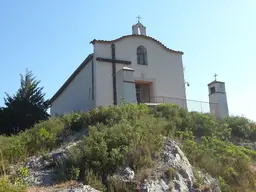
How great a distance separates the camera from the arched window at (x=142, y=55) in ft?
64.1

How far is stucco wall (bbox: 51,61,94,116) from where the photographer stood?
18562mm

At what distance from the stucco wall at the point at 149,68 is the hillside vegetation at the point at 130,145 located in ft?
15.0

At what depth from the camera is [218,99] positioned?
1900 cm

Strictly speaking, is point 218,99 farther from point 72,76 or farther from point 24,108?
point 24,108

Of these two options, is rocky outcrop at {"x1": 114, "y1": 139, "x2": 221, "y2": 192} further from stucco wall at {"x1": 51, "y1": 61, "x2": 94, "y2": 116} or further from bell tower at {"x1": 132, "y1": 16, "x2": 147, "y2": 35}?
bell tower at {"x1": 132, "y1": 16, "x2": 147, "y2": 35}

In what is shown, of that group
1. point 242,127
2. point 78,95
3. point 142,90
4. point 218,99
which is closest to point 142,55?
point 142,90

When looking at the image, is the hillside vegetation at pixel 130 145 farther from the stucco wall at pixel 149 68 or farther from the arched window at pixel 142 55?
the arched window at pixel 142 55

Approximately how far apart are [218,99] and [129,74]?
19.6ft

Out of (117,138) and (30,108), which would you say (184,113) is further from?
(30,108)

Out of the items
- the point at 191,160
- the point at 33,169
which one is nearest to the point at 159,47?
the point at 191,160

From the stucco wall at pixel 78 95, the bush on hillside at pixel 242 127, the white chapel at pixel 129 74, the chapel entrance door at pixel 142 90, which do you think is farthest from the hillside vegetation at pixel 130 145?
the stucco wall at pixel 78 95

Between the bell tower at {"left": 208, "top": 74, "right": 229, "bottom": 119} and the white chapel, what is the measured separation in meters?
1.65

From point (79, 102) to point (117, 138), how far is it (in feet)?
37.1

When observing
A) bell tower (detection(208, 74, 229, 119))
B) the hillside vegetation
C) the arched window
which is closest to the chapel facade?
the arched window
